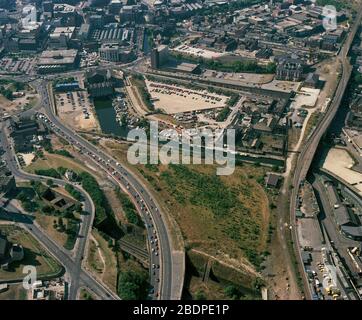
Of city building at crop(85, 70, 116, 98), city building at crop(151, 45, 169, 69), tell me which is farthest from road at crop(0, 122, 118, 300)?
city building at crop(151, 45, 169, 69)

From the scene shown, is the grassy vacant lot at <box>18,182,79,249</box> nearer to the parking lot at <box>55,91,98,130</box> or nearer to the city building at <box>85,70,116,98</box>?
the parking lot at <box>55,91,98,130</box>

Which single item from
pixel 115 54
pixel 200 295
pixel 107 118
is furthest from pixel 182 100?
pixel 200 295

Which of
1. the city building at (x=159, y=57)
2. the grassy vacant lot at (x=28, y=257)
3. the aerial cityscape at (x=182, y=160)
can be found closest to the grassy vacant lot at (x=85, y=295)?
the aerial cityscape at (x=182, y=160)

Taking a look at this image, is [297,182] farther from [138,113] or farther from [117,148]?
[138,113]

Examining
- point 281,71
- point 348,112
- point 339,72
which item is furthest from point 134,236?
point 339,72

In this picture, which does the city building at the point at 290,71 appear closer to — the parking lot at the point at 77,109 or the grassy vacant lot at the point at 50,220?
the parking lot at the point at 77,109

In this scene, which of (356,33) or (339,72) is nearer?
(339,72)
